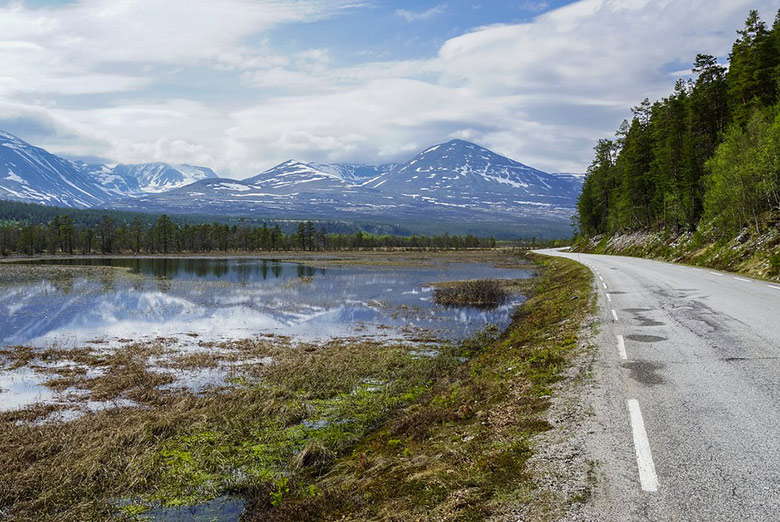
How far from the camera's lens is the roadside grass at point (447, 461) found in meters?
5.77

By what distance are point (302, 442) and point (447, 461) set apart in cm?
457

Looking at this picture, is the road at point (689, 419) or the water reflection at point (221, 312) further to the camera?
the water reflection at point (221, 312)

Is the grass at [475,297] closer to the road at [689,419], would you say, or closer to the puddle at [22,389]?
the road at [689,419]

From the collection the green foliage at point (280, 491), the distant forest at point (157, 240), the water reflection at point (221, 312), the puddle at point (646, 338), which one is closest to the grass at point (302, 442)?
the green foliage at point (280, 491)

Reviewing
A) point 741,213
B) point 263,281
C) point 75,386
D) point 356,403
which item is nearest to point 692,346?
point 356,403

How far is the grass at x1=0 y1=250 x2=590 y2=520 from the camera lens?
6.71 meters

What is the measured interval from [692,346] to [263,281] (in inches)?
1939

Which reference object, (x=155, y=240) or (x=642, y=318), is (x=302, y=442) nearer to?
(x=642, y=318)

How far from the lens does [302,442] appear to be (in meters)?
10.5

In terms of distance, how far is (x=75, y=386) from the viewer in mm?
15398

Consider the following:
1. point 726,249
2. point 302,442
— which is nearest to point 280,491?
point 302,442

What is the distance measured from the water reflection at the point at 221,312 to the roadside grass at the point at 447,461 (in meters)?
12.2

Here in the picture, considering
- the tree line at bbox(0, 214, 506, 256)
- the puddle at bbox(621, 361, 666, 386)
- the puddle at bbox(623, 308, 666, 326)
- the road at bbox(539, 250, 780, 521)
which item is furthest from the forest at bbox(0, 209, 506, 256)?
the puddle at bbox(621, 361, 666, 386)

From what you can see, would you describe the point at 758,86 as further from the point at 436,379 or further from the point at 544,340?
the point at 436,379
